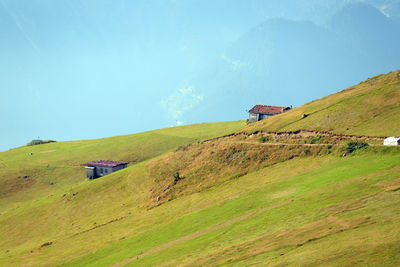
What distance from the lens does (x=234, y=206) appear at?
5453cm

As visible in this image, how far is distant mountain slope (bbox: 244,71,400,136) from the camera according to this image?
71.9 meters

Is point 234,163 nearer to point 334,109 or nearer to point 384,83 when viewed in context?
point 334,109

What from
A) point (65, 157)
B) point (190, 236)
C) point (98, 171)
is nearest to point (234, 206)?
point (190, 236)

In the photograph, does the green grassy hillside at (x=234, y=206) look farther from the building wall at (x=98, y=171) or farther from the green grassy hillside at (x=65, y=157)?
the building wall at (x=98, y=171)

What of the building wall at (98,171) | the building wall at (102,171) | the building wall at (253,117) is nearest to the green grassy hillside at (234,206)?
the building wall at (98,171)

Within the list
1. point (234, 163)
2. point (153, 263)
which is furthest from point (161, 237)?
point (234, 163)

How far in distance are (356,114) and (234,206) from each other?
39721mm

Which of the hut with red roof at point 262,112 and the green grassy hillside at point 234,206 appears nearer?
the green grassy hillside at point 234,206

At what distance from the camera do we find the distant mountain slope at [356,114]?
71.9 m

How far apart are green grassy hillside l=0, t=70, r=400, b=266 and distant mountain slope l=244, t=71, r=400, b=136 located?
0.57 metres

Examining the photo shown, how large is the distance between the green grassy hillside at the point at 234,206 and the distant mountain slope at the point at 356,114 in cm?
57

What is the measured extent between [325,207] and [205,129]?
10800 centimetres

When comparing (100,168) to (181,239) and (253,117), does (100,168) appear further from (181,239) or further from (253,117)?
(181,239)

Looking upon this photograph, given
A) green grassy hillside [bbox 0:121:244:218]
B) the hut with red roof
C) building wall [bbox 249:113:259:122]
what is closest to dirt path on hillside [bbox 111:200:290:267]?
green grassy hillside [bbox 0:121:244:218]
